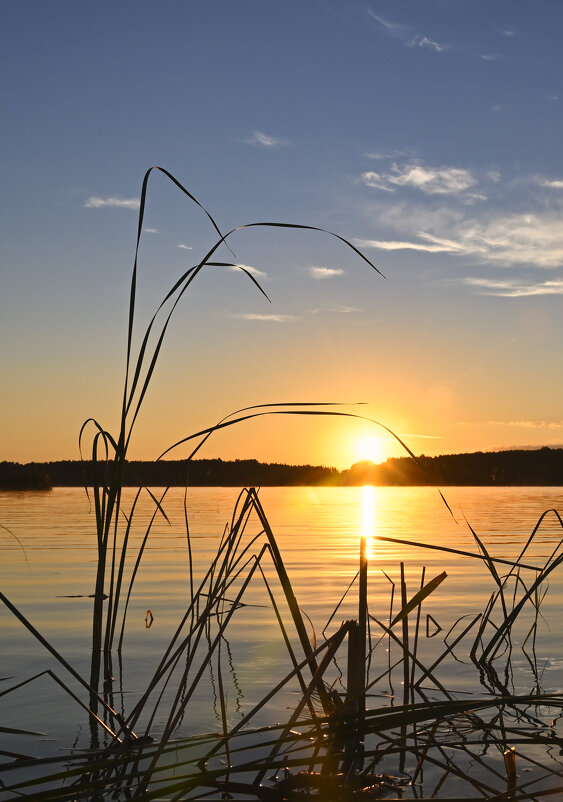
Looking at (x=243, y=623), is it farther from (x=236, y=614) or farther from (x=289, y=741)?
(x=289, y=741)

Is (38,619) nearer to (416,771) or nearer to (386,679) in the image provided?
(386,679)

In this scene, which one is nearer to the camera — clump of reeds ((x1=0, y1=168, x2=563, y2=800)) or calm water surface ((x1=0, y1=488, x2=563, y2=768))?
clump of reeds ((x1=0, y1=168, x2=563, y2=800))

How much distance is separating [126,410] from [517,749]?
177 centimetres

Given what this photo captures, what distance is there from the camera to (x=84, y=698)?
3.53 meters

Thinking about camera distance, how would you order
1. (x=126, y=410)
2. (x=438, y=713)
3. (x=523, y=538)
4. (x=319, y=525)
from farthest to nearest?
(x=319, y=525)
(x=523, y=538)
(x=126, y=410)
(x=438, y=713)

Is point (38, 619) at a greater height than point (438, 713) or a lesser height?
lesser

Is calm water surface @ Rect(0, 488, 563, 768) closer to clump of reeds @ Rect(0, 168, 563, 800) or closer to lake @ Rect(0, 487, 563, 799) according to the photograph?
lake @ Rect(0, 487, 563, 799)

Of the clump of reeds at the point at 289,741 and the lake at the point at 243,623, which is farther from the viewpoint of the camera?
the lake at the point at 243,623

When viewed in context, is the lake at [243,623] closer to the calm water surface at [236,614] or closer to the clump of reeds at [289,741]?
the calm water surface at [236,614]

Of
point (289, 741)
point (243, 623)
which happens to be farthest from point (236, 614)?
point (289, 741)

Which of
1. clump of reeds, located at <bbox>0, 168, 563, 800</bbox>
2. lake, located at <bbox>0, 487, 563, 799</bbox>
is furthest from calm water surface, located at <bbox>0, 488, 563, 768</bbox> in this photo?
clump of reeds, located at <bbox>0, 168, 563, 800</bbox>

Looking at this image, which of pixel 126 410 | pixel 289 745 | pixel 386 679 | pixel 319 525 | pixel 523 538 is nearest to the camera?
pixel 126 410

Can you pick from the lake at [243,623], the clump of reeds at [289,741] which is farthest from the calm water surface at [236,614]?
the clump of reeds at [289,741]

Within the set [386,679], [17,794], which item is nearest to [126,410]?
[17,794]
